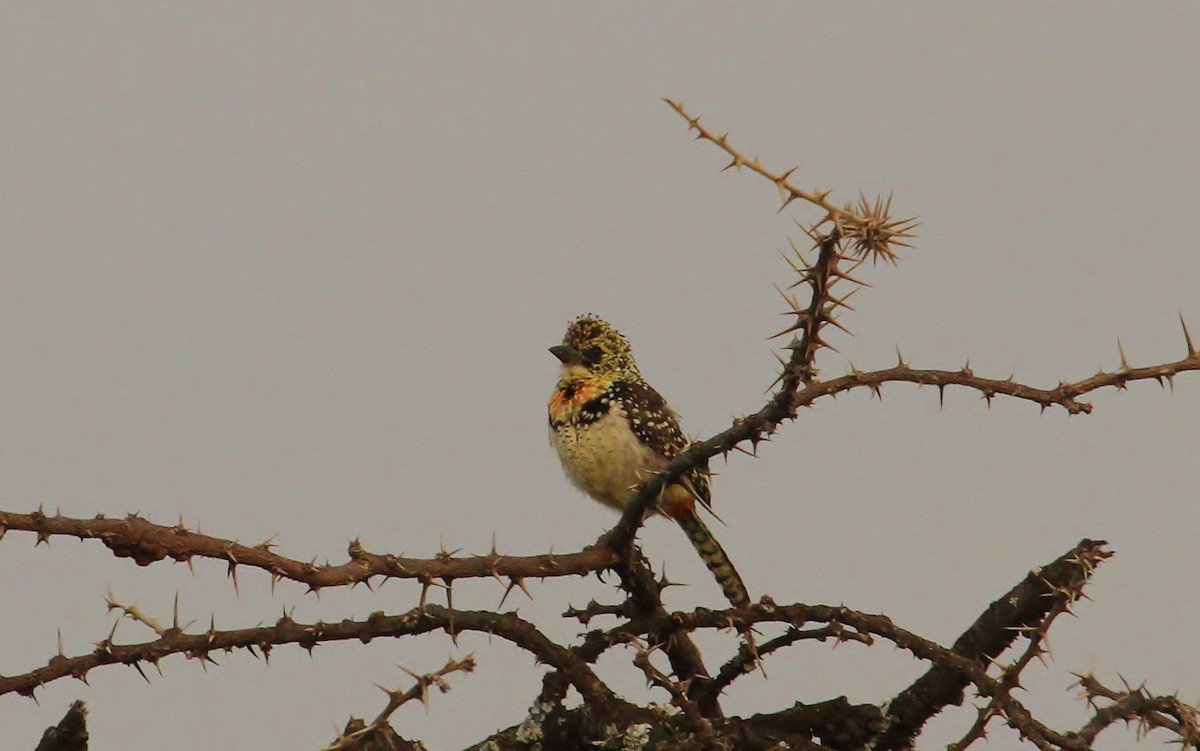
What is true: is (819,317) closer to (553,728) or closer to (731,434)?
(731,434)

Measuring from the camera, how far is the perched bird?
26.7ft

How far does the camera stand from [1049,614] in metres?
5.46

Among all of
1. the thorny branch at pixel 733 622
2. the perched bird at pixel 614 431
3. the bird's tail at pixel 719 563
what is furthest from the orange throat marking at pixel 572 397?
the thorny branch at pixel 733 622

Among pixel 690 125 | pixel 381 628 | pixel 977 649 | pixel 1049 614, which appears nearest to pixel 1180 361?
pixel 1049 614

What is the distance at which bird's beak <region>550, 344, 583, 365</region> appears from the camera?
851 cm

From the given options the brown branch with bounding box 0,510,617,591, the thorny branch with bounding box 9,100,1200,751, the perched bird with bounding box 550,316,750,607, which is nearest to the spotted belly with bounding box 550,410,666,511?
the perched bird with bounding box 550,316,750,607

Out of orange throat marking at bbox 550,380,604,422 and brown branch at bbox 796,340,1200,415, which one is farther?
orange throat marking at bbox 550,380,604,422

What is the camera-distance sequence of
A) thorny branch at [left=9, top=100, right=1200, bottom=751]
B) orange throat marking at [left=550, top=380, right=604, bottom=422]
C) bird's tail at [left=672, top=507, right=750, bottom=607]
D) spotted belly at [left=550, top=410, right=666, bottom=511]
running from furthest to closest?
orange throat marking at [left=550, top=380, right=604, bottom=422] < spotted belly at [left=550, top=410, right=666, bottom=511] < bird's tail at [left=672, top=507, right=750, bottom=607] < thorny branch at [left=9, top=100, right=1200, bottom=751]

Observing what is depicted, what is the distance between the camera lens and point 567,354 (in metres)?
8.51

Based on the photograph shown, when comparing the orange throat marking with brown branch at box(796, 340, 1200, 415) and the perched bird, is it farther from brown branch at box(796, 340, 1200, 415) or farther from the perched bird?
brown branch at box(796, 340, 1200, 415)

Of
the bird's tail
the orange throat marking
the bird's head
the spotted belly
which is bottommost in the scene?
the bird's tail

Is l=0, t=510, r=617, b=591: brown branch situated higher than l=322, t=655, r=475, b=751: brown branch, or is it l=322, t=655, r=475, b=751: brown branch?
l=0, t=510, r=617, b=591: brown branch

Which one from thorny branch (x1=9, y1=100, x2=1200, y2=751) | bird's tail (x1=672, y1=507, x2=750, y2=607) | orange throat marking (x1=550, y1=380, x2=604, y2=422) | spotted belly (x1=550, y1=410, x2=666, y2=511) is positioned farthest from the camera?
orange throat marking (x1=550, y1=380, x2=604, y2=422)

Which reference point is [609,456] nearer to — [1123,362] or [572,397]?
[572,397]
